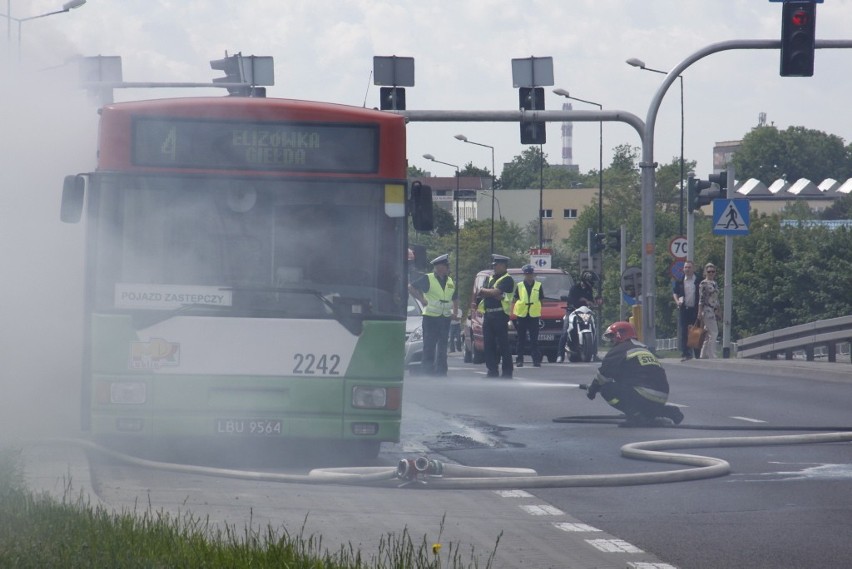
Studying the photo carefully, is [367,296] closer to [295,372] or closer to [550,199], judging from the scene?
[295,372]

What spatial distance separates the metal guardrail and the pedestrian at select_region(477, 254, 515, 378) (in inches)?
210

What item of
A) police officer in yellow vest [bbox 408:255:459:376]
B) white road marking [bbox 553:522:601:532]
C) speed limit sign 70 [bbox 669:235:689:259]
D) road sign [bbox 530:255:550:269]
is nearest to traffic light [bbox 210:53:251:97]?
police officer in yellow vest [bbox 408:255:459:376]

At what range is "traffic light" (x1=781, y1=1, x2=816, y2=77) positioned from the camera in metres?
22.2

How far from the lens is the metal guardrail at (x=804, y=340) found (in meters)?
26.0

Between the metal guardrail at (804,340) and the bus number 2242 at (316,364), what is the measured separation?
48.4 ft

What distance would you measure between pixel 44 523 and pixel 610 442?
294 inches

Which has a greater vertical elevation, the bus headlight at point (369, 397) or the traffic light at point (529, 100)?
the traffic light at point (529, 100)

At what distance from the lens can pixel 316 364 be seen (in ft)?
37.8

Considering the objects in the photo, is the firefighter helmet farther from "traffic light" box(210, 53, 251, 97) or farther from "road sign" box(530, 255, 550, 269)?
"road sign" box(530, 255, 550, 269)

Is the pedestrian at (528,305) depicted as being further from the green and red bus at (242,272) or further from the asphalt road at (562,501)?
the green and red bus at (242,272)

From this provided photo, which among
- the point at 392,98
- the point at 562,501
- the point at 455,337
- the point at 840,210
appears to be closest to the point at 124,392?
the point at 562,501

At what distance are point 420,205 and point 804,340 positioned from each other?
16683 millimetres

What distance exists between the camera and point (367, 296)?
11.6 metres

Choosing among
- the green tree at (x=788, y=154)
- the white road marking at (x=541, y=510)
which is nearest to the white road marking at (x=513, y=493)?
the white road marking at (x=541, y=510)
